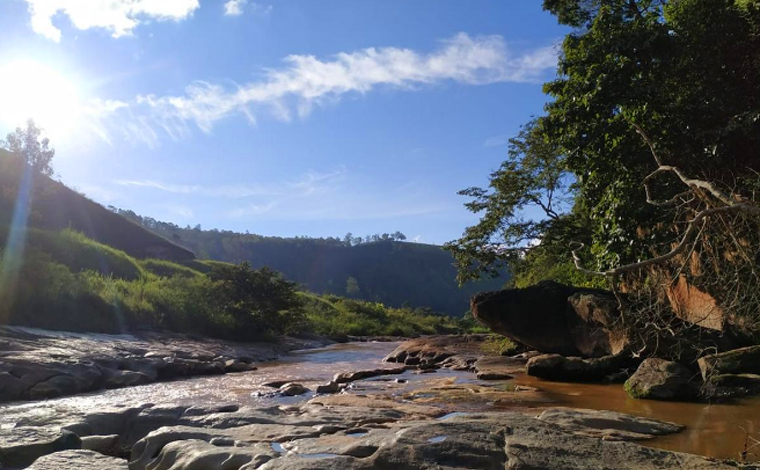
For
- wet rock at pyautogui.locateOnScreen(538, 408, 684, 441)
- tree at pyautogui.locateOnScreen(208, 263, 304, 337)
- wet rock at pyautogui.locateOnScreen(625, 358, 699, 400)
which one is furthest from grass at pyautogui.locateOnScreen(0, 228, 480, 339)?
wet rock at pyautogui.locateOnScreen(625, 358, 699, 400)

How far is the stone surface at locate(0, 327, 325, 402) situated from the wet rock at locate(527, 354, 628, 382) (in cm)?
808

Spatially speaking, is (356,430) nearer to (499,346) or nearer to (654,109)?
(654,109)

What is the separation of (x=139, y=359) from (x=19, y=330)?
2.95m

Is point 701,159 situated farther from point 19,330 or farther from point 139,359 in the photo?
point 19,330

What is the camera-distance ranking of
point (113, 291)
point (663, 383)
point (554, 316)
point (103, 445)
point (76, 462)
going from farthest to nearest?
point (113, 291) → point (554, 316) → point (663, 383) → point (103, 445) → point (76, 462)

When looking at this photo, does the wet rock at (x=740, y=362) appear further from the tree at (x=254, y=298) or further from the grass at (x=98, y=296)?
the tree at (x=254, y=298)

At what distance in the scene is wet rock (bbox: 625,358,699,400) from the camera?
9070 millimetres

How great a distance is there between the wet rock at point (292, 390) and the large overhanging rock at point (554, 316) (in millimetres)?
6114

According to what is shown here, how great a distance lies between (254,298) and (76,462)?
796 inches

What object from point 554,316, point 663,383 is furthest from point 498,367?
point 663,383

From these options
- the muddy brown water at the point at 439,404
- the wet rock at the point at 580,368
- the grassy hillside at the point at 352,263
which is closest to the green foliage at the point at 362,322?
the muddy brown water at the point at 439,404

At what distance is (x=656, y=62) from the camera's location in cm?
1001

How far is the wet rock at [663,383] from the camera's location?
907 centimetres

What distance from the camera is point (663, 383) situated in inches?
363
